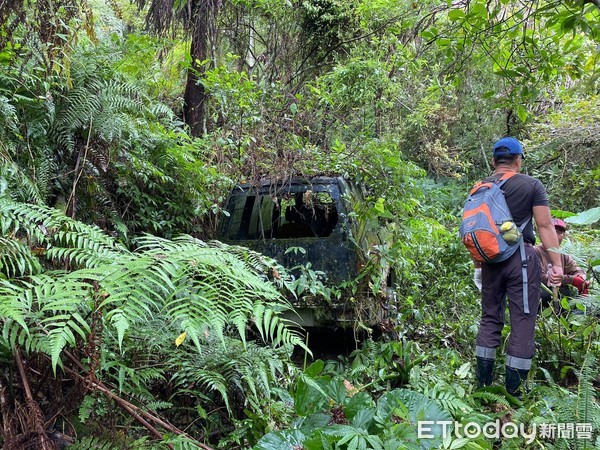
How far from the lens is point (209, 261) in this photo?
2211 mm

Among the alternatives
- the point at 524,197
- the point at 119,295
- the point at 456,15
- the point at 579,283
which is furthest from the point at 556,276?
the point at 119,295

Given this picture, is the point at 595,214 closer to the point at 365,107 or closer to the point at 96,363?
the point at 96,363

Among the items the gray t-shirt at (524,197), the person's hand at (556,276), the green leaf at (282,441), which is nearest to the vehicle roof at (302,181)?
the gray t-shirt at (524,197)

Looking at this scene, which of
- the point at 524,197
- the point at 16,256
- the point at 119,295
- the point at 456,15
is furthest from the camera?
the point at 524,197

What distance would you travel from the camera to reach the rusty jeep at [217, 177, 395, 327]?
4.38 metres

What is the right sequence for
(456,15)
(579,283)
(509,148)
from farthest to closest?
(579,283) < (509,148) < (456,15)

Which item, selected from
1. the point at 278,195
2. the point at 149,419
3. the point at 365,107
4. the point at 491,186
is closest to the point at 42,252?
the point at 149,419

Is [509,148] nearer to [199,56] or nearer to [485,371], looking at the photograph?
[485,371]

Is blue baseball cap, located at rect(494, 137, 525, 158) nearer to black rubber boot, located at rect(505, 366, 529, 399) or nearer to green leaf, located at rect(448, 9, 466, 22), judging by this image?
Result: green leaf, located at rect(448, 9, 466, 22)

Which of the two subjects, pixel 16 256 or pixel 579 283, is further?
pixel 579 283

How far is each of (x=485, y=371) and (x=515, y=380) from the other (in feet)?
0.71

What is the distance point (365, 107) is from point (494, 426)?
19.5 ft

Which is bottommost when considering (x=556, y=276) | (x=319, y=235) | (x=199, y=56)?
(x=556, y=276)

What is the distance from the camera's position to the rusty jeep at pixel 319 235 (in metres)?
4.38
